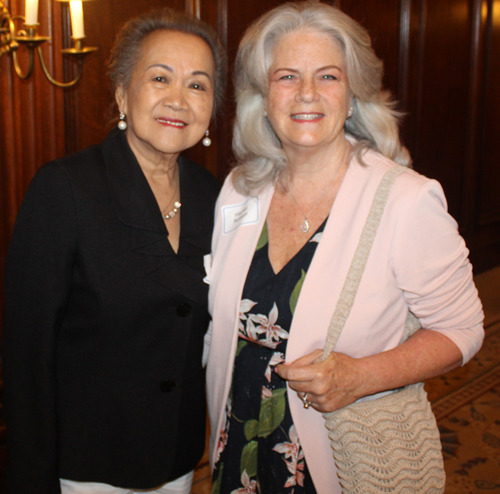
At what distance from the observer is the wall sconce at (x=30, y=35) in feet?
6.79

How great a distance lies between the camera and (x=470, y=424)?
3068mm

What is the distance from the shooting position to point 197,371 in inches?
68.4

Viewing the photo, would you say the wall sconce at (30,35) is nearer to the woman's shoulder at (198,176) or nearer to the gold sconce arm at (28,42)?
the gold sconce arm at (28,42)

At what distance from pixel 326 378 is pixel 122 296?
0.62 m

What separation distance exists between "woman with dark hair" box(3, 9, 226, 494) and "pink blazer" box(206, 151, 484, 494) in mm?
421

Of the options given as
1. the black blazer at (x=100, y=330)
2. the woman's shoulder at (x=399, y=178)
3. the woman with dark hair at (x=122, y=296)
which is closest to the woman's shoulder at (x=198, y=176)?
the woman with dark hair at (x=122, y=296)

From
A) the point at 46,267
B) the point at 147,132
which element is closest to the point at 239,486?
the point at 46,267

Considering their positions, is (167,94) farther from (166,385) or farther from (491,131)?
(491,131)

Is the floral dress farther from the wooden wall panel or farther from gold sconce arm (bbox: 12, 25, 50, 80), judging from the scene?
the wooden wall panel

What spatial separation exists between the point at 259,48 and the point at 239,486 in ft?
4.50

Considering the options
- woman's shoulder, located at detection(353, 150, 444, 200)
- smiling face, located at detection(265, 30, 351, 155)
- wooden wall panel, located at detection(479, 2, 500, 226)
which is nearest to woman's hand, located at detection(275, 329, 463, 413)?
woman's shoulder, located at detection(353, 150, 444, 200)

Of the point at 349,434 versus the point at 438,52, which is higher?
the point at 438,52

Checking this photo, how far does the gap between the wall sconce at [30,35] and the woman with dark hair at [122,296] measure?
1.45 feet

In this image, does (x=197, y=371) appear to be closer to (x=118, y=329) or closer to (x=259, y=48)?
(x=118, y=329)
